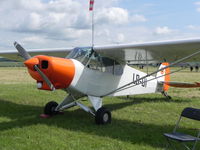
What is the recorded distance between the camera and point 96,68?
24.4 feet

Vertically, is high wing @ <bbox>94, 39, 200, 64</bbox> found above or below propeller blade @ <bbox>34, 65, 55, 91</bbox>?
above

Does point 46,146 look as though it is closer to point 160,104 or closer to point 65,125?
point 65,125

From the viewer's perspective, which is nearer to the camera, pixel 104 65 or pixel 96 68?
pixel 96 68

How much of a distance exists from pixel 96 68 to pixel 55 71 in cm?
178

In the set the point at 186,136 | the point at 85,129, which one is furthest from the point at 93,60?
the point at 186,136

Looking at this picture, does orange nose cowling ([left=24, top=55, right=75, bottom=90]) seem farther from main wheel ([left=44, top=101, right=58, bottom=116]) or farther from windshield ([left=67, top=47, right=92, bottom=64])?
main wheel ([left=44, top=101, right=58, bottom=116])

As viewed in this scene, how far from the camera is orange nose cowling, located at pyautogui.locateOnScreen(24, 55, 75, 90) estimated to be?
19.1 ft

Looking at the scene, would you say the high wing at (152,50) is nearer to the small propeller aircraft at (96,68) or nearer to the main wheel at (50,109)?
the small propeller aircraft at (96,68)

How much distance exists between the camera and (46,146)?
480 centimetres

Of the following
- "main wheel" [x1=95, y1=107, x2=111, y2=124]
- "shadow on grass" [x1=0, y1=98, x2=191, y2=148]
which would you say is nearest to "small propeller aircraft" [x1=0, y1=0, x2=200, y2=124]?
"main wheel" [x1=95, y1=107, x2=111, y2=124]

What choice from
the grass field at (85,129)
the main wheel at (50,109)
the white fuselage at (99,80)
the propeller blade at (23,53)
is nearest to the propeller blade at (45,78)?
the white fuselage at (99,80)

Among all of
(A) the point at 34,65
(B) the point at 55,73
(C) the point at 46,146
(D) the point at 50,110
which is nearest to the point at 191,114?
(C) the point at 46,146

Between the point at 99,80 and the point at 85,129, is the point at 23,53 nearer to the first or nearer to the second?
the point at 99,80

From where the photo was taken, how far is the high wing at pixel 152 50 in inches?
259
